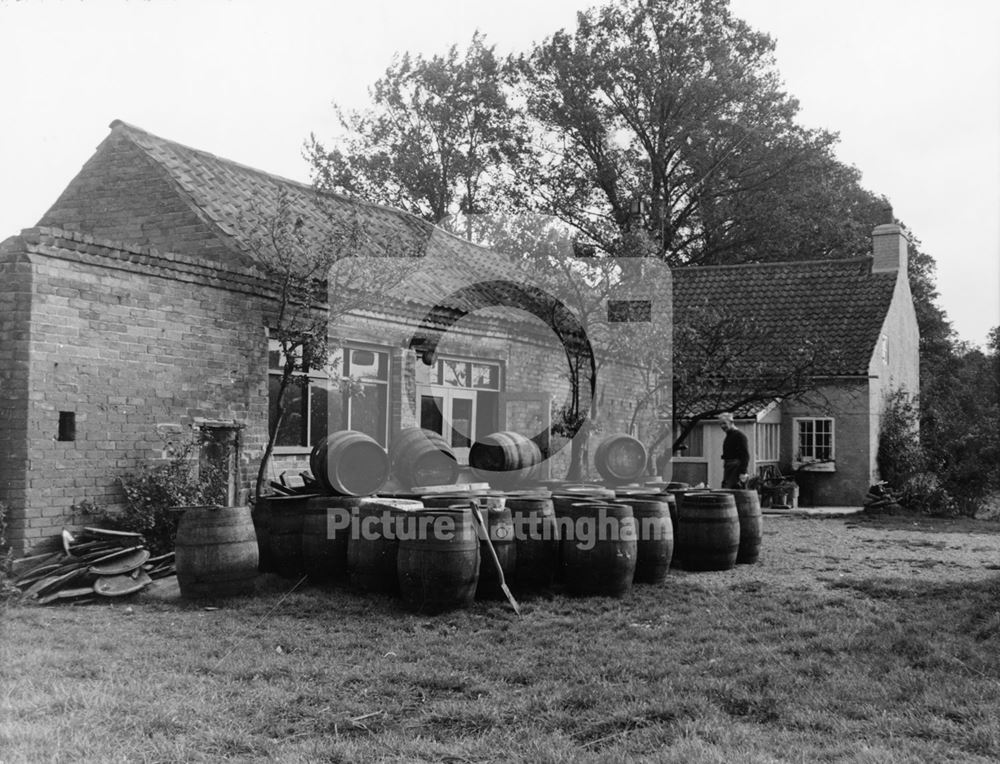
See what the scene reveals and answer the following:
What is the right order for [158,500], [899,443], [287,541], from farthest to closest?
1. [899,443]
2. [158,500]
3. [287,541]

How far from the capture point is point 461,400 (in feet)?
48.0

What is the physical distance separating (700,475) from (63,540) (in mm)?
14473

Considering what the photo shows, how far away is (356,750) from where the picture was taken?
179 inches

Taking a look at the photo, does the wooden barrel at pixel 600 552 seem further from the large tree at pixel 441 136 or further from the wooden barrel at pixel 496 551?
the large tree at pixel 441 136

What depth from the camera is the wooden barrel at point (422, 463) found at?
34.0ft

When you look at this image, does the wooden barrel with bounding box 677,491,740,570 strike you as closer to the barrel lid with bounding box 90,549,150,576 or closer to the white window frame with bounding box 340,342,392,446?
the white window frame with bounding box 340,342,392,446

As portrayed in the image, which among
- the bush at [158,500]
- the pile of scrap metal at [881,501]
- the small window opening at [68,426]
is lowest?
the pile of scrap metal at [881,501]

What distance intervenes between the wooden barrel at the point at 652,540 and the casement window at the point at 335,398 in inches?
157

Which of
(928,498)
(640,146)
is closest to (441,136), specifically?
(640,146)

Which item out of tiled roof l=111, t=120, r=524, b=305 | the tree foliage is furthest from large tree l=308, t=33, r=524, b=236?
tiled roof l=111, t=120, r=524, b=305

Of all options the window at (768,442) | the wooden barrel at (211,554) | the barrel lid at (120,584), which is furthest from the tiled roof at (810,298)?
the barrel lid at (120,584)

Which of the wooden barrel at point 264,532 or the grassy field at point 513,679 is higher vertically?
the wooden barrel at point 264,532

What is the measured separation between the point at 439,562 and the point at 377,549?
849mm

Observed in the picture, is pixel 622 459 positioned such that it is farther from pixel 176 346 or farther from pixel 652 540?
pixel 176 346
